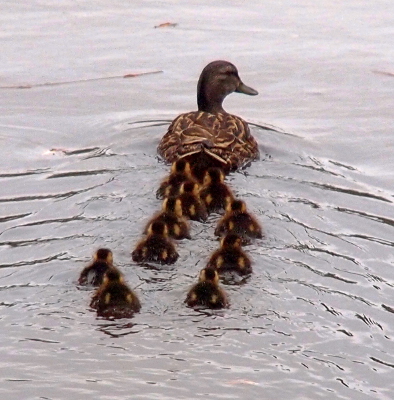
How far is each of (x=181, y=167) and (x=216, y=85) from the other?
169 centimetres

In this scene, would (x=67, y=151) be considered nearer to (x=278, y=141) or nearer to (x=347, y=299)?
(x=278, y=141)

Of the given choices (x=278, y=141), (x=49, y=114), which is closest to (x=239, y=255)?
Result: (x=278, y=141)

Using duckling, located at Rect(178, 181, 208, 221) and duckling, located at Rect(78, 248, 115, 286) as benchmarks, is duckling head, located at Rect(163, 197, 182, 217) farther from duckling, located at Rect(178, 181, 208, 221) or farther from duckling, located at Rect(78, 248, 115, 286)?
duckling, located at Rect(78, 248, 115, 286)

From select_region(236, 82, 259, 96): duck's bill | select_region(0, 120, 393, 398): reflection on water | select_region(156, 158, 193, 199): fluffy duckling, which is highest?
select_region(236, 82, 259, 96): duck's bill

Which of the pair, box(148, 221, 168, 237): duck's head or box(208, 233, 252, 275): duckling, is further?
box(148, 221, 168, 237): duck's head

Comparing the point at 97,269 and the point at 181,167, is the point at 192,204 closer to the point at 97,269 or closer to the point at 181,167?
the point at 181,167

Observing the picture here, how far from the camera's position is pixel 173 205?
747 cm

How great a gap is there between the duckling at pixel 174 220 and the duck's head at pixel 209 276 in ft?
2.89

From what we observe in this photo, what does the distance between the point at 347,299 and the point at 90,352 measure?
4.78ft

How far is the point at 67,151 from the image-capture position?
28.8ft

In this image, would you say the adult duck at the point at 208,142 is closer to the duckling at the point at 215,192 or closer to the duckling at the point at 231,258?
the duckling at the point at 215,192

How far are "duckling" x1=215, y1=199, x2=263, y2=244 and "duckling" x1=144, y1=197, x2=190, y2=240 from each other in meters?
0.22

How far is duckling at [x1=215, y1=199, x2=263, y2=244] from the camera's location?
7.08 meters

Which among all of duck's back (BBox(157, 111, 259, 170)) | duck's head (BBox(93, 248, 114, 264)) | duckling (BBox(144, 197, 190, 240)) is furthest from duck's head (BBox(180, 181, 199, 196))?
duck's head (BBox(93, 248, 114, 264))
